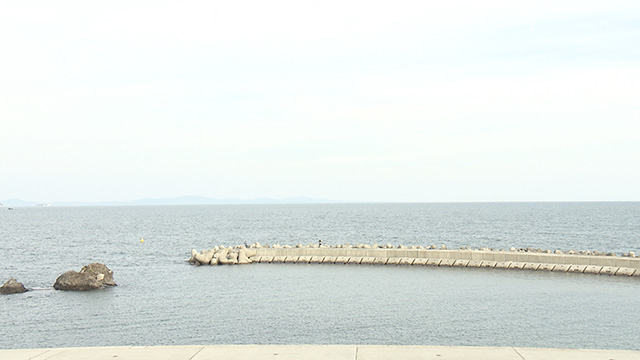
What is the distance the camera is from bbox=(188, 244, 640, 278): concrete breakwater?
40094 mm

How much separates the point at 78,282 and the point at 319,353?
92.9ft

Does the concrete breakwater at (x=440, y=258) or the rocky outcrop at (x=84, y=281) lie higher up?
the concrete breakwater at (x=440, y=258)

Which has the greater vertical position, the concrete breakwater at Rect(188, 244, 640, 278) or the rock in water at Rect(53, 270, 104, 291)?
the concrete breakwater at Rect(188, 244, 640, 278)

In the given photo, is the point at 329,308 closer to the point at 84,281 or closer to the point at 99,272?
the point at 84,281

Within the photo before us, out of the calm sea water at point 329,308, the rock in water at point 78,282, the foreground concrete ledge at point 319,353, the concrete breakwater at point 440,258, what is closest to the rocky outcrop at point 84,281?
the rock in water at point 78,282

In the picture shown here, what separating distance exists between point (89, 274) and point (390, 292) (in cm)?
2075

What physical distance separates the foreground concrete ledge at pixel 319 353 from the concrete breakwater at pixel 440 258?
25.8 m

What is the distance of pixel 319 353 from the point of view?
16.3 m

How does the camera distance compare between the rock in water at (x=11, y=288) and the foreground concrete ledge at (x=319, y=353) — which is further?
the rock in water at (x=11, y=288)

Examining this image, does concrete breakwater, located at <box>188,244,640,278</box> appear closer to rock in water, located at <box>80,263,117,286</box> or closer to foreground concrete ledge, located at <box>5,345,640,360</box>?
rock in water, located at <box>80,263,117,286</box>

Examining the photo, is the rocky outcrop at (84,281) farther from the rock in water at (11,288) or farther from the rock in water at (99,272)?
the rock in water at (11,288)

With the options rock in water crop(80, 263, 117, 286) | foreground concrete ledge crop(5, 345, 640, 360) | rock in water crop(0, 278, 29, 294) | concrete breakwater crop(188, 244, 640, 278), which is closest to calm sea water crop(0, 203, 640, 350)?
rock in water crop(0, 278, 29, 294)

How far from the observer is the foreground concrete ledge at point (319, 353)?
51.6 feet

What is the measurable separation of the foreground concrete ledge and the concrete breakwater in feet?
84.6
